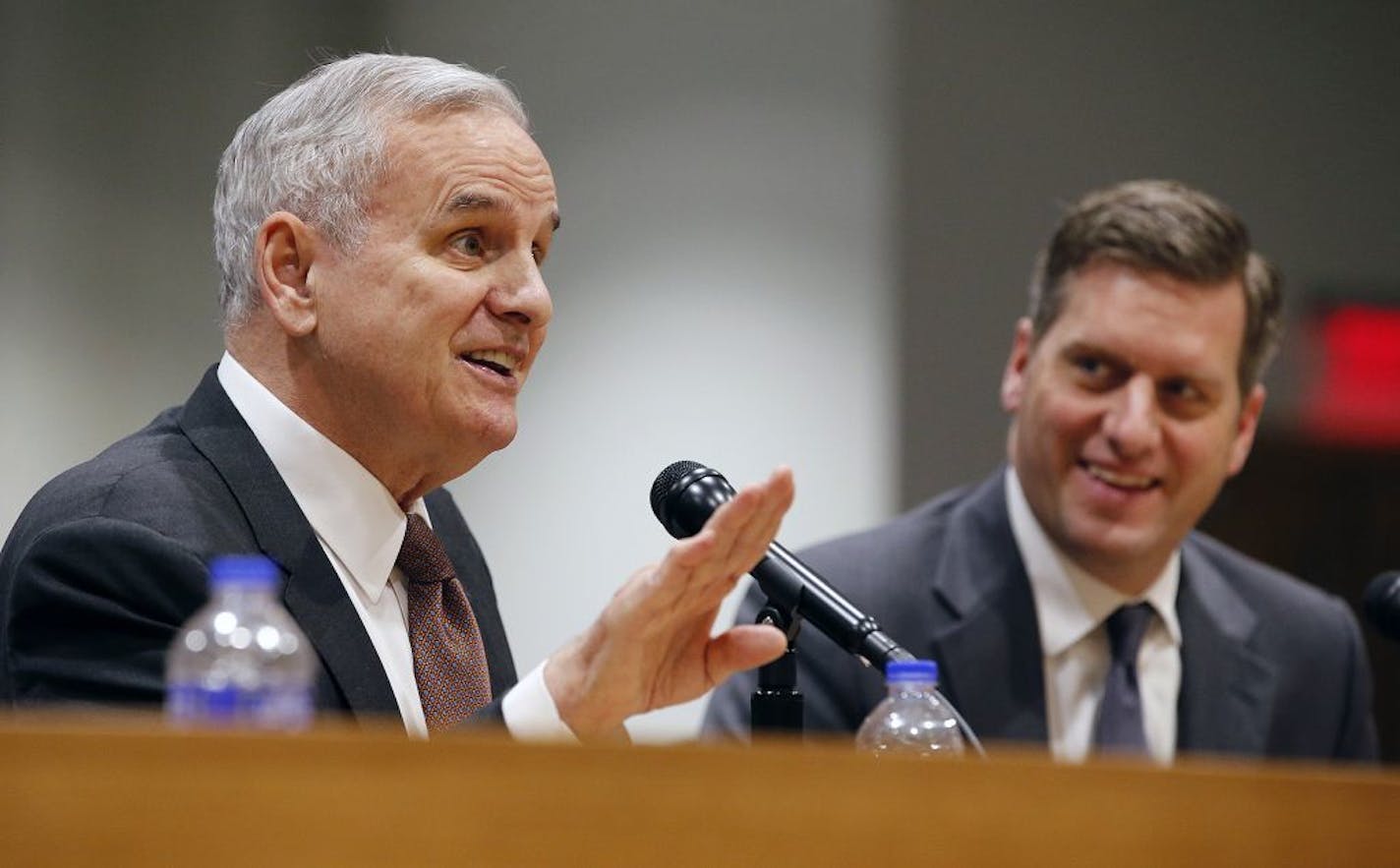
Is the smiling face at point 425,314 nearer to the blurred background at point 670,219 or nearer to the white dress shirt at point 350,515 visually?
the white dress shirt at point 350,515

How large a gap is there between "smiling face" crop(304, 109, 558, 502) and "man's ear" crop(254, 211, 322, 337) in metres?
0.01

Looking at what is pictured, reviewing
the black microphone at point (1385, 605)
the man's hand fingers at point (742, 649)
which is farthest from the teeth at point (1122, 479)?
the man's hand fingers at point (742, 649)

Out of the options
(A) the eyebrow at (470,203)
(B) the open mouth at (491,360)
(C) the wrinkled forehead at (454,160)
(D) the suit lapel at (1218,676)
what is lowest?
(D) the suit lapel at (1218,676)

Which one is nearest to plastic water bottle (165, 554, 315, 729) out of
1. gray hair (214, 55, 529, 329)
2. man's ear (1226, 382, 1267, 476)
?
gray hair (214, 55, 529, 329)

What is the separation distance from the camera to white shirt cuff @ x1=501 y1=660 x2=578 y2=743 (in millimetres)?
1470

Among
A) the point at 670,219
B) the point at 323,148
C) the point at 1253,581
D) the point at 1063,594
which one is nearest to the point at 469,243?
the point at 323,148

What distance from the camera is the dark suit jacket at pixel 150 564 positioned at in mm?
1584

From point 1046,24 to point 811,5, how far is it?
748 millimetres

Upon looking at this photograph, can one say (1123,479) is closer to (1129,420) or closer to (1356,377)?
(1129,420)

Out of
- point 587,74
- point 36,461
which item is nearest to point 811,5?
point 587,74

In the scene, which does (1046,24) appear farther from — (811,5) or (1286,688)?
(1286,688)

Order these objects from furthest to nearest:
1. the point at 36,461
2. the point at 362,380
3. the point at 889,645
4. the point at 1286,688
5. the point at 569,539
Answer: the point at 569,539, the point at 36,461, the point at 1286,688, the point at 362,380, the point at 889,645

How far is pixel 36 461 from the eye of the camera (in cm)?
435

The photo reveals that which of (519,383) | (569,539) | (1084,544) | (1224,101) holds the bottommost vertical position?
(569,539)
